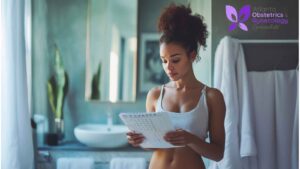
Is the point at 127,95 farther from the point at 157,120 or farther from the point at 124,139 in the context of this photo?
the point at 157,120

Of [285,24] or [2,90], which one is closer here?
[2,90]

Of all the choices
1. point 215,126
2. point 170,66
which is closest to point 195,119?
point 215,126

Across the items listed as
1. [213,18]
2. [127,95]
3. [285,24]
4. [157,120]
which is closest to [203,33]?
[157,120]

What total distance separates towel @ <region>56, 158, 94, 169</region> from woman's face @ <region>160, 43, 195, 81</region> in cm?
137

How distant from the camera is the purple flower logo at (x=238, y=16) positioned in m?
2.22

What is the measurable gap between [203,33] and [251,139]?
1.11 meters

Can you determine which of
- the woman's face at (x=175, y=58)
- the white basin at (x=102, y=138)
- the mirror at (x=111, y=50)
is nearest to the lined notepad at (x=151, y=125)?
the woman's face at (x=175, y=58)

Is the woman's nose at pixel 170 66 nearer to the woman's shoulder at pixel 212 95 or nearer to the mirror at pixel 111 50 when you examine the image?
the woman's shoulder at pixel 212 95

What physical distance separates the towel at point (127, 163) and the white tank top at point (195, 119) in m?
1.24

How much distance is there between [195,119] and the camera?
3.72ft

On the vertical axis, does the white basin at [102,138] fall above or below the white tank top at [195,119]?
below

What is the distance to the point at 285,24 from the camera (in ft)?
7.21

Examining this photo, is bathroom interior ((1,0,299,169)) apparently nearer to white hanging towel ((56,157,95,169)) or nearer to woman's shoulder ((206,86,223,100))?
white hanging towel ((56,157,95,169))

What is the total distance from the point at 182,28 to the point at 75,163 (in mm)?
1544
